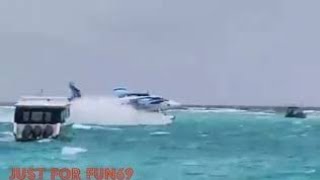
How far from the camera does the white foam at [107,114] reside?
5.68 m

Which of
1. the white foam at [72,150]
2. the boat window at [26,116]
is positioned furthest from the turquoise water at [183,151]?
the boat window at [26,116]

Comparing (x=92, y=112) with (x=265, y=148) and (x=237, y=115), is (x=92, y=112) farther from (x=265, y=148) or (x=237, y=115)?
(x=265, y=148)

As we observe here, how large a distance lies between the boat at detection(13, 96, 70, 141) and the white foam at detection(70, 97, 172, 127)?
0.30 ft

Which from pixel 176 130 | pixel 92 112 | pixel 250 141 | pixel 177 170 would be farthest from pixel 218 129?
pixel 92 112

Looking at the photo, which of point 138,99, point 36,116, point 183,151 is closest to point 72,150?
point 36,116

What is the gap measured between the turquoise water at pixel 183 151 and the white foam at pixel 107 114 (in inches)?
2.9

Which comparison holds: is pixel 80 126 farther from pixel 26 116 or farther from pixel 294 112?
pixel 294 112

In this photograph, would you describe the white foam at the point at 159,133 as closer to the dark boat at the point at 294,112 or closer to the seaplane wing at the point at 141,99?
the seaplane wing at the point at 141,99

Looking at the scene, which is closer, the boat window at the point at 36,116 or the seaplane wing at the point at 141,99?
the seaplane wing at the point at 141,99

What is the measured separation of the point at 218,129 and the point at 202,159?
0.99 metres

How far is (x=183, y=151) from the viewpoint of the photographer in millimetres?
6590

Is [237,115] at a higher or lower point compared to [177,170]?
higher

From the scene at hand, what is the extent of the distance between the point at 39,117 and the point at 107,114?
519 millimetres

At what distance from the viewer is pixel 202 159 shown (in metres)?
6.41
